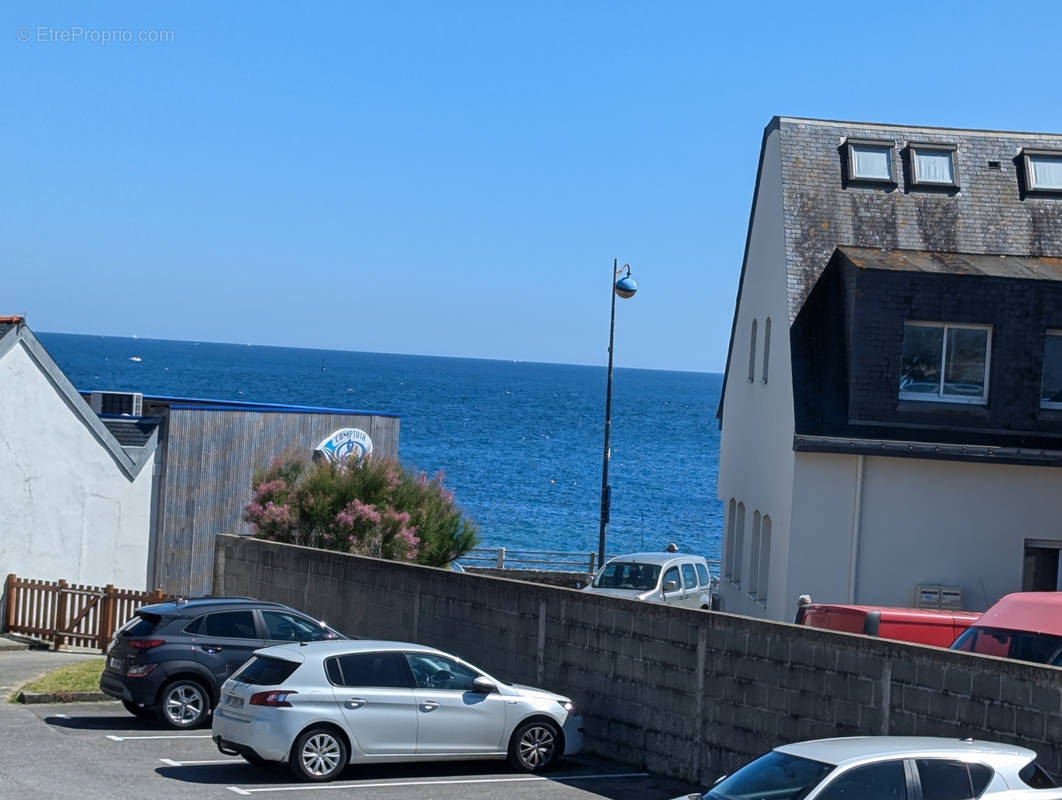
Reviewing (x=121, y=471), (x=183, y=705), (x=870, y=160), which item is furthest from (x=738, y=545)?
(x=183, y=705)

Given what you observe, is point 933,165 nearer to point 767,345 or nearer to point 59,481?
point 767,345

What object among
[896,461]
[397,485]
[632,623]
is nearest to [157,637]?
[632,623]

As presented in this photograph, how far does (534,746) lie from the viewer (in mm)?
14891

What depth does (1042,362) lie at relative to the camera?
77.1 ft

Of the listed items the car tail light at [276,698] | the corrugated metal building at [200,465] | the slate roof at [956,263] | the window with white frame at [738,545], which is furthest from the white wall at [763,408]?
the car tail light at [276,698]

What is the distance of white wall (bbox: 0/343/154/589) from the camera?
24.3m

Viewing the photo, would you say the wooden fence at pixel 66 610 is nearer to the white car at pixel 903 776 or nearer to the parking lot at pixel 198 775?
the parking lot at pixel 198 775

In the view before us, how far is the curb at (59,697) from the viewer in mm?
17656

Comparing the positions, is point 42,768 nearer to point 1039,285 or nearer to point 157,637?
point 157,637

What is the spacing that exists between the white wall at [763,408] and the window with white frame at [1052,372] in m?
4.48

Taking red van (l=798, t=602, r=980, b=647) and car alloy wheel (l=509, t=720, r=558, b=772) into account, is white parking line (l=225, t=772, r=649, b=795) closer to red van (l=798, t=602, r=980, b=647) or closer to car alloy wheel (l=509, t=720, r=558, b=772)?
car alloy wheel (l=509, t=720, r=558, b=772)

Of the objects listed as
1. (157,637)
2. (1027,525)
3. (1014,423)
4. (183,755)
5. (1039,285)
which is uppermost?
(1039,285)

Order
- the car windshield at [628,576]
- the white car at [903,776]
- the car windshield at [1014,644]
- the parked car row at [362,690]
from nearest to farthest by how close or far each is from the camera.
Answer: the white car at [903,776] < the car windshield at [1014,644] < the parked car row at [362,690] < the car windshield at [628,576]

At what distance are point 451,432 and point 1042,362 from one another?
108 metres
